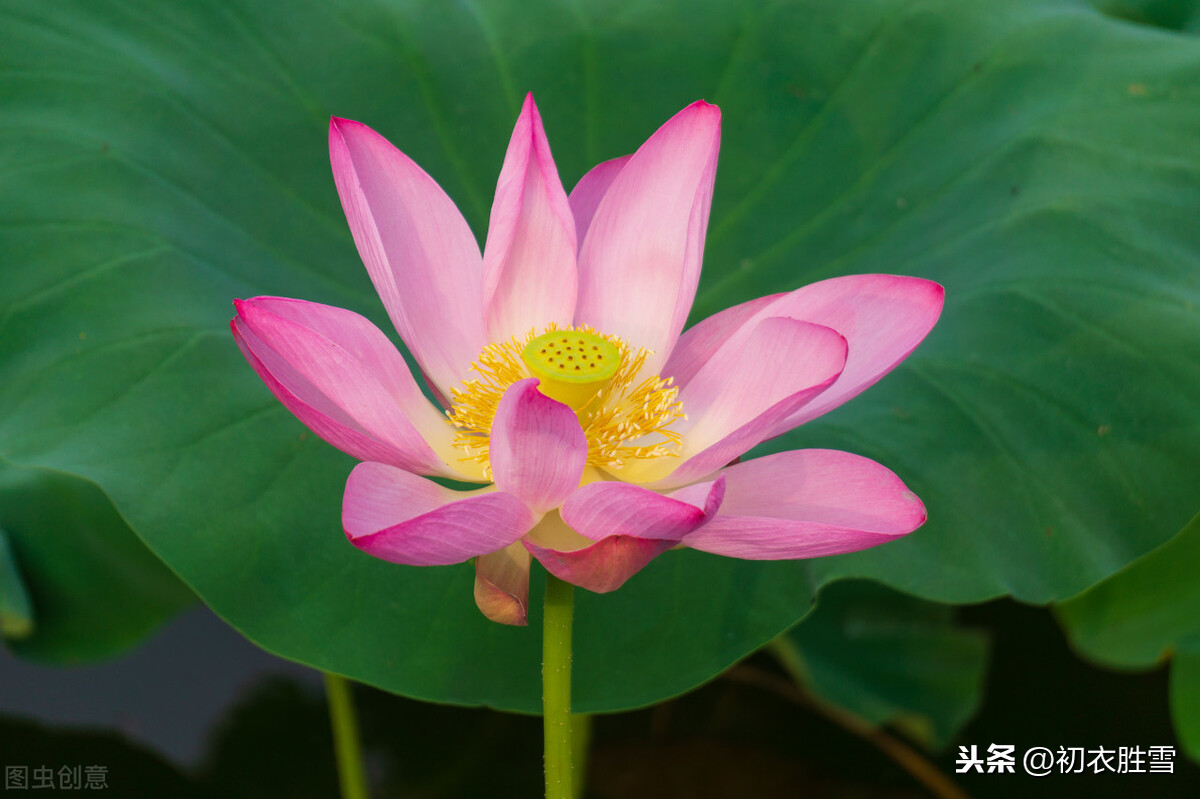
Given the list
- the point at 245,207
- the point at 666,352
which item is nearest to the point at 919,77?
the point at 666,352

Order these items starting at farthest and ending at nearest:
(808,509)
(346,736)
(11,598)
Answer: (346,736) < (11,598) < (808,509)

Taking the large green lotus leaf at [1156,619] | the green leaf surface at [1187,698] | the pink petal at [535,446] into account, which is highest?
the pink petal at [535,446]

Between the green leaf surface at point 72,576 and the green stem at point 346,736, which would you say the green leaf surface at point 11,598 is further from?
the green stem at point 346,736

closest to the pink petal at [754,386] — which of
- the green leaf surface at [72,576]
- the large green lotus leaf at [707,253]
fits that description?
the large green lotus leaf at [707,253]

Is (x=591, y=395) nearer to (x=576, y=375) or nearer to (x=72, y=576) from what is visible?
(x=576, y=375)

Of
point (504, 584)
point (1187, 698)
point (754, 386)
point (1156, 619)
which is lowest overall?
point (1187, 698)

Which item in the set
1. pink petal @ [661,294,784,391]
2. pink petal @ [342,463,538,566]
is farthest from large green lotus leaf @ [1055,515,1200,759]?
pink petal @ [342,463,538,566]

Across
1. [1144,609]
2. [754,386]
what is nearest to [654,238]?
[754,386]
